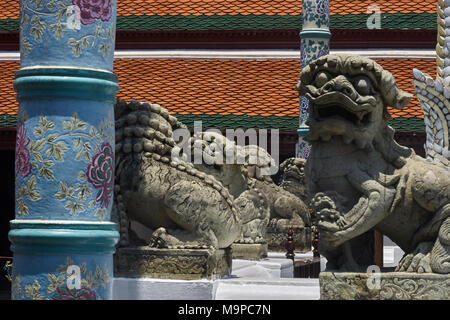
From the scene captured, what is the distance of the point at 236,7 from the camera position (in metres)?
20.4

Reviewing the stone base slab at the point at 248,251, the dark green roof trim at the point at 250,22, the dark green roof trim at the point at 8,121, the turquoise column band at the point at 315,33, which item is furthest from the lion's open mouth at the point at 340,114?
the dark green roof trim at the point at 250,22

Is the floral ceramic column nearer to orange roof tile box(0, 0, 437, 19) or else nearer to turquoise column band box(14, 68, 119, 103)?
orange roof tile box(0, 0, 437, 19)

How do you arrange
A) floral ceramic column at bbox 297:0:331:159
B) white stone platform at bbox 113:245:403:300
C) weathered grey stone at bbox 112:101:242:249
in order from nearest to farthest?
white stone platform at bbox 113:245:403:300 < weathered grey stone at bbox 112:101:242:249 < floral ceramic column at bbox 297:0:331:159

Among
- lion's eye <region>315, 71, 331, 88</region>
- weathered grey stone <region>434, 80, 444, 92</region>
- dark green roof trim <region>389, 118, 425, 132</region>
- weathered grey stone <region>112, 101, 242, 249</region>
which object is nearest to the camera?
lion's eye <region>315, 71, 331, 88</region>

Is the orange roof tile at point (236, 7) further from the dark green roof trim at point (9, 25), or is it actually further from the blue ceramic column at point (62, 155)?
the blue ceramic column at point (62, 155)

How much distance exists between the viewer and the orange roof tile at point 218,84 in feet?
59.4

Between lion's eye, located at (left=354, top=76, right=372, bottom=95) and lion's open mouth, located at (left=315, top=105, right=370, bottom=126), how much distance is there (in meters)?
0.15

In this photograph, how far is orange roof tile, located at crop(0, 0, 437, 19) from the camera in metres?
19.9

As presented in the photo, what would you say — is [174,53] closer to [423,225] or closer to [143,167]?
[143,167]

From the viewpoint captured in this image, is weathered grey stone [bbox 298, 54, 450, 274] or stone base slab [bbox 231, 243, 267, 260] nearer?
weathered grey stone [bbox 298, 54, 450, 274]

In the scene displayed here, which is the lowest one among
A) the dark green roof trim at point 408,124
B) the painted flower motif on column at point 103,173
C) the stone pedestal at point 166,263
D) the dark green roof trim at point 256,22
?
the stone pedestal at point 166,263

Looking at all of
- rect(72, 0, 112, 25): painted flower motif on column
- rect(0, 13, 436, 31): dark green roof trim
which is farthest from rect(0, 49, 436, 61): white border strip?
rect(72, 0, 112, 25): painted flower motif on column

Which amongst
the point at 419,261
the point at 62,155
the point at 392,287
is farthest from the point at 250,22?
the point at 62,155

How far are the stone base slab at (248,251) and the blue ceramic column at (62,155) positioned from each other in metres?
5.20
